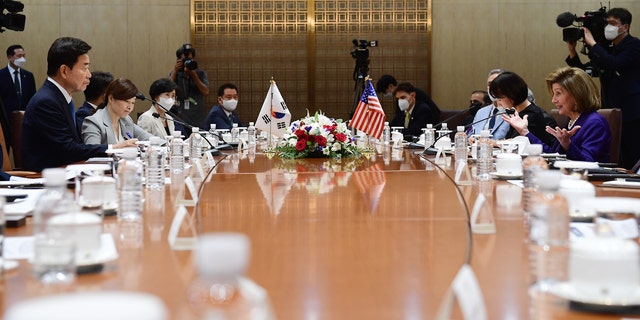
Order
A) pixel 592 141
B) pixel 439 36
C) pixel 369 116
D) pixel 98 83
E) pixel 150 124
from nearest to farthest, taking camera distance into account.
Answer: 1. pixel 592 141
2. pixel 98 83
3. pixel 369 116
4. pixel 150 124
5. pixel 439 36

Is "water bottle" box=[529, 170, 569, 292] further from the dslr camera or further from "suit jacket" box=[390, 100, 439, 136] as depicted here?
the dslr camera

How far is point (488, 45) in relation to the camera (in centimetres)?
977

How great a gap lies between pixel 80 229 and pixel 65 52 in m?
2.89

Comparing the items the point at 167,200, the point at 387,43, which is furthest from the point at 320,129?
the point at 387,43

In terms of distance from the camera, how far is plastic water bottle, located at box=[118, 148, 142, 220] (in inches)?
87.4

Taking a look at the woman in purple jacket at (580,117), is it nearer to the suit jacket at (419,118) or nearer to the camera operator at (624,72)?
the camera operator at (624,72)

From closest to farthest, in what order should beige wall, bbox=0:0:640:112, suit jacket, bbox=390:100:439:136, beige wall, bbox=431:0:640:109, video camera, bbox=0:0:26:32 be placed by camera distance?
video camera, bbox=0:0:26:32 → suit jacket, bbox=390:100:439:136 → beige wall, bbox=0:0:640:112 → beige wall, bbox=431:0:640:109

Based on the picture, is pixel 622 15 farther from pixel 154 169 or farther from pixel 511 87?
pixel 154 169

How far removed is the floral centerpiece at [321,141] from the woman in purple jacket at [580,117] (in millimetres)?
1089

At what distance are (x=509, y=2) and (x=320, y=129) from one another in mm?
5898

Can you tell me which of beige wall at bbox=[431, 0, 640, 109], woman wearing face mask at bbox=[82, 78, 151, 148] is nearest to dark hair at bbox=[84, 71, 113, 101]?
woman wearing face mask at bbox=[82, 78, 151, 148]

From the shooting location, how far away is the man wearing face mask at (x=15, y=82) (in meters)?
8.30

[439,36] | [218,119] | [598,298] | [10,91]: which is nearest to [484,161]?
[598,298]

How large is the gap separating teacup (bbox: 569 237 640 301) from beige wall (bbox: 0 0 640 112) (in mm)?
8529
